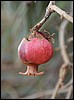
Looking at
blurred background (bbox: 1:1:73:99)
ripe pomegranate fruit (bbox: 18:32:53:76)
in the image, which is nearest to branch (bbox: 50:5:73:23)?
ripe pomegranate fruit (bbox: 18:32:53:76)

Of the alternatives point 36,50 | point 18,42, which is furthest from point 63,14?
point 18,42

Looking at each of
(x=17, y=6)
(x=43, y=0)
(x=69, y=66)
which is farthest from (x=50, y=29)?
(x=69, y=66)

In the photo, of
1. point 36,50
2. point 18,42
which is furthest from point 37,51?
point 18,42

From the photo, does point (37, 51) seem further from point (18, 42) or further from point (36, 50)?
point (18, 42)

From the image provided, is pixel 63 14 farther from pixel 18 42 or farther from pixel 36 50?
pixel 18 42

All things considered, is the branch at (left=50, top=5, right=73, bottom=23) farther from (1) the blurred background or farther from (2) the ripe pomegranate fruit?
(1) the blurred background

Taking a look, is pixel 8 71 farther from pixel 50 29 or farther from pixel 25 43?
pixel 25 43

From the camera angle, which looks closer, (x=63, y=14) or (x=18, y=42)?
(x=63, y=14)

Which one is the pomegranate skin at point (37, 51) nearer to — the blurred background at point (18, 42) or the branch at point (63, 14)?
the branch at point (63, 14)
